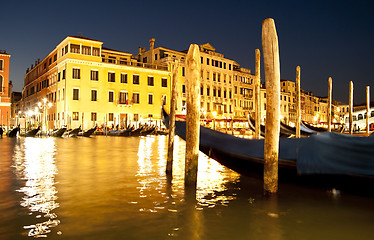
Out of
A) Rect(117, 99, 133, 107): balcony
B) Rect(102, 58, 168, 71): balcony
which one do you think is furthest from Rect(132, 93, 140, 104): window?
Rect(102, 58, 168, 71): balcony

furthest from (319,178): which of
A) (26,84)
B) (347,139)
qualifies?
(26,84)

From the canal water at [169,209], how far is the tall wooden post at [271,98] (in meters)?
0.56

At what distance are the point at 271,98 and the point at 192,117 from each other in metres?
1.29

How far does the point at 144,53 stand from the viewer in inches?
1458

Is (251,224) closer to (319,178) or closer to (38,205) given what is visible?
(319,178)

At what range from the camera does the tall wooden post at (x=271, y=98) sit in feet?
15.6

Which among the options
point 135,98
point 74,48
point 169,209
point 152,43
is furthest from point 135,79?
point 169,209

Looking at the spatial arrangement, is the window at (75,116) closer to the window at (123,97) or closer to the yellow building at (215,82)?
the window at (123,97)

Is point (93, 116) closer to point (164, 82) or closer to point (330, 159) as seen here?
point (164, 82)

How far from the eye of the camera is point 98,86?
1149 inches

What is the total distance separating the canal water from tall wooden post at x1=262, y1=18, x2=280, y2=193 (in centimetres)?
56

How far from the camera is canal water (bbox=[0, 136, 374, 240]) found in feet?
11.5

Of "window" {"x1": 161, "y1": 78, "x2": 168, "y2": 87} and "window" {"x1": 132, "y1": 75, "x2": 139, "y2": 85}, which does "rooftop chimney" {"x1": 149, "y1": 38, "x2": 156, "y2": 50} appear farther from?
"window" {"x1": 132, "y1": 75, "x2": 139, "y2": 85}

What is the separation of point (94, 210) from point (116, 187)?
1.43 metres
